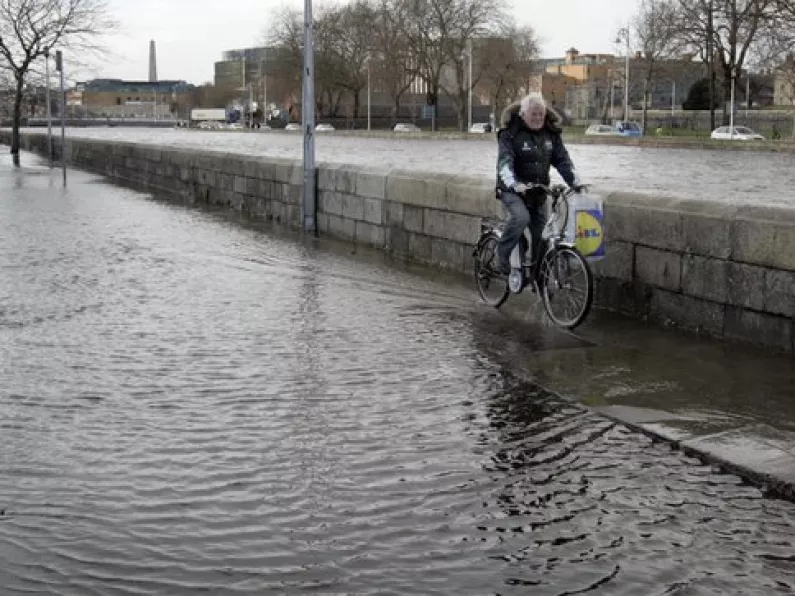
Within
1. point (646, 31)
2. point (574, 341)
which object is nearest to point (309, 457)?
point (574, 341)

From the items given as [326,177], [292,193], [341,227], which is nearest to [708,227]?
[341,227]

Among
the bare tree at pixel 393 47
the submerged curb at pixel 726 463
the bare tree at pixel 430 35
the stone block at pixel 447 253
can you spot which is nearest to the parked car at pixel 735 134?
the bare tree at pixel 430 35

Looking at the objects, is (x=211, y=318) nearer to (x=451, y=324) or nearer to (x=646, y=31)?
(x=451, y=324)

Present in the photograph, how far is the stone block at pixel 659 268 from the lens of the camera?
800cm

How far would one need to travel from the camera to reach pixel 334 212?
1534 cm

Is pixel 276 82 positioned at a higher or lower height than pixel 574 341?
higher

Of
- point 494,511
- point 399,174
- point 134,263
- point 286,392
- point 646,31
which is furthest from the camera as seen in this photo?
point 646,31

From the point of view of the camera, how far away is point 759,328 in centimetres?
723

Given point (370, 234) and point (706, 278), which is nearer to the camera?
point (706, 278)

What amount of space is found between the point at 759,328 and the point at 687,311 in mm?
759

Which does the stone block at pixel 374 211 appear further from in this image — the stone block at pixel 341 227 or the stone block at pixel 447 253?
the stone block at pixel 447 253

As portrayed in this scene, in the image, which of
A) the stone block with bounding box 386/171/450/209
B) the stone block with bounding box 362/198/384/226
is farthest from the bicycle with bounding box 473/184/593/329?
the stone block with bounding box 362/198/384/226

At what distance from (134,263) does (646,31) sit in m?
75.7

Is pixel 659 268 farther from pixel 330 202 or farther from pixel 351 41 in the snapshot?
pixel 351 41
